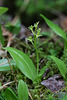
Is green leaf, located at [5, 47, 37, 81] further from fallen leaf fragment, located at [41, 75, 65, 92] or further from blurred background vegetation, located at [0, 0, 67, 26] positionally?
blurred background vegetation, located at [0, 0, 67, 26]

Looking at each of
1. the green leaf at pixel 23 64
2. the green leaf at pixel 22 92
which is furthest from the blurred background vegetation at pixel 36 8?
the green leaf at pixel 22 92

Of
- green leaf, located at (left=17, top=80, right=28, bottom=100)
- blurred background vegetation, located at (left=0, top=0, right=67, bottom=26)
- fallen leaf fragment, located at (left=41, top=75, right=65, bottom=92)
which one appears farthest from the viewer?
blurred background vegetation, located at (left=0, top=0, right=67, bottom=26)

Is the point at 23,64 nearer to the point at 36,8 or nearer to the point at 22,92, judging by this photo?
the point at 22,92

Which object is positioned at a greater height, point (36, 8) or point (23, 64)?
point (23, 64)

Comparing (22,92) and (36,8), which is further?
(36,8)

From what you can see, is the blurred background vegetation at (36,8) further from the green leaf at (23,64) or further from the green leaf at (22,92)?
the green leaf at (22,92)

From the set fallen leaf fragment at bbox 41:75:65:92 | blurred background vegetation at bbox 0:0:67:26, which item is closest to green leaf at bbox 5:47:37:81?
fallen leaf fragment at bbox 41:75:65:92

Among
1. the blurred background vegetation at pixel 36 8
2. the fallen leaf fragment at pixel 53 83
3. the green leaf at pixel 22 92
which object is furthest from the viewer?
the blurred background vegetation at pixel 36 8

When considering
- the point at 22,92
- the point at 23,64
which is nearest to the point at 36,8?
the point at 23,64
